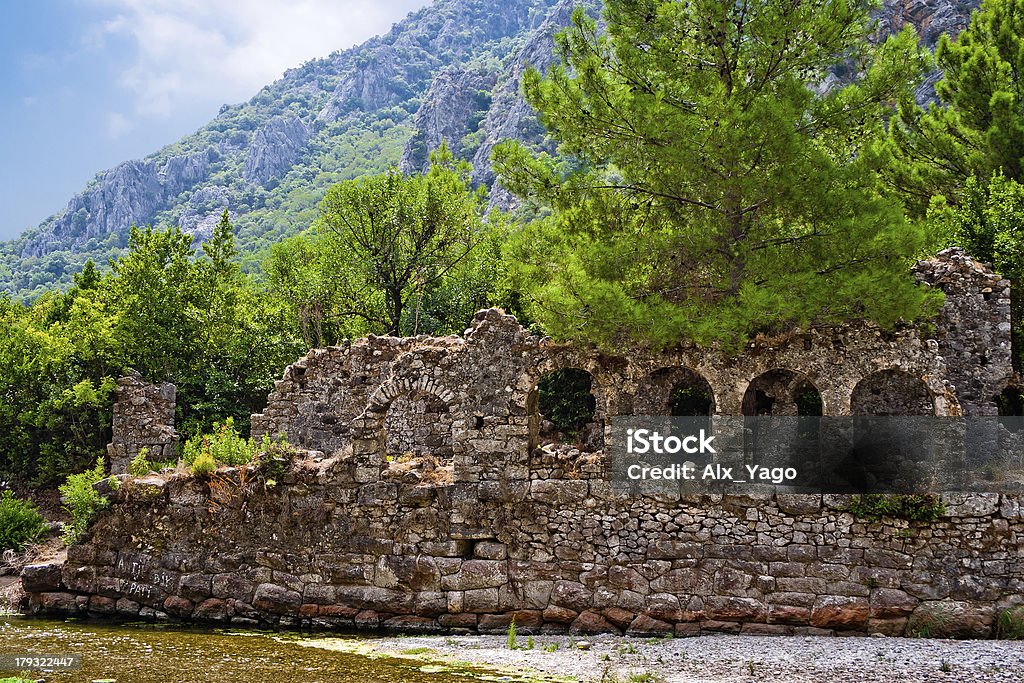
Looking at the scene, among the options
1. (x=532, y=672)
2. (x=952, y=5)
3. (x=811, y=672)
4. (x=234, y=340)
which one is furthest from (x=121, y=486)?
(x=952, y=5)

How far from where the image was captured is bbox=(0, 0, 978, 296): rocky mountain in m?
83.2

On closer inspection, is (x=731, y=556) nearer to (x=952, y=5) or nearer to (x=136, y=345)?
(x=136, y=345)

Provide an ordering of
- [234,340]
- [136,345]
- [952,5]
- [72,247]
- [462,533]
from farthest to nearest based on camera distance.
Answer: [72,247]
[952,5]
[234,340]
[136,345]
[462,533]

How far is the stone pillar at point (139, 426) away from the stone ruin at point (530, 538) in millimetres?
5943

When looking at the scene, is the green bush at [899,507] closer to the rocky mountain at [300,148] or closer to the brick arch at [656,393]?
the brick arch at [656,393]

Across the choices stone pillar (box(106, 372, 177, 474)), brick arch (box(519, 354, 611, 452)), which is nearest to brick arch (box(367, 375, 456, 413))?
brick arch (box(519, 354, 611, 452))

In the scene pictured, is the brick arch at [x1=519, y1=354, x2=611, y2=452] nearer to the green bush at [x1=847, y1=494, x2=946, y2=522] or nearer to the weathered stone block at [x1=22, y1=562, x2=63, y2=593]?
the green bush at [x1=847, y1=494, x2=946, y2=522]

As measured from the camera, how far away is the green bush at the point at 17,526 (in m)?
16.8

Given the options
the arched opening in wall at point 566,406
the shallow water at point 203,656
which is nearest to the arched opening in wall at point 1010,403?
the arched opening in wall at point 566,406

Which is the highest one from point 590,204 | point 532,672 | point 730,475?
point 590,204

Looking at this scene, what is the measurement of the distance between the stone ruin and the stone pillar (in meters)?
5.94

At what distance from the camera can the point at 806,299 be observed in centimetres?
1280

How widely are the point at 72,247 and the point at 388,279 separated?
240 feet

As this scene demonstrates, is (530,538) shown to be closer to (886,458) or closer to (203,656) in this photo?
(203,656)
